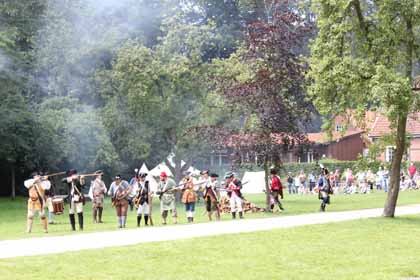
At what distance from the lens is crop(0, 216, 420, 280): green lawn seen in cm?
1291

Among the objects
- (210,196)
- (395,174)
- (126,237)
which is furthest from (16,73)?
(126,237)

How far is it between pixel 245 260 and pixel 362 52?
11.1m

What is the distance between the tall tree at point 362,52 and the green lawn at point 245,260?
580cm

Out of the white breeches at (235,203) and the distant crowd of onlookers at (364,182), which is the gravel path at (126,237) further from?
the distant crowd of onlookers at (364,182)

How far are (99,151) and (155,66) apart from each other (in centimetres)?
572

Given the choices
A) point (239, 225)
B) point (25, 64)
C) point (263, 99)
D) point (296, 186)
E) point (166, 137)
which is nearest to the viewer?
point (239, 225)

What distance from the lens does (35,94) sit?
46.2m

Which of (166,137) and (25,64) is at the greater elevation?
(25,64)

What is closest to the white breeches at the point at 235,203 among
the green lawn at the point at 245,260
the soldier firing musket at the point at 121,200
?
the soldier firing musket at the point at 121,200

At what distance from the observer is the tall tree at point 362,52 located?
74.8 feet

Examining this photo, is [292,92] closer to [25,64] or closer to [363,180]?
[25,64]

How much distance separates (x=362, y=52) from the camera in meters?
23.7

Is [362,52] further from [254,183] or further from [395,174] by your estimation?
[254,183]

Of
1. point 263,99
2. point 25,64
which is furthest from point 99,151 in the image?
point 263,99
